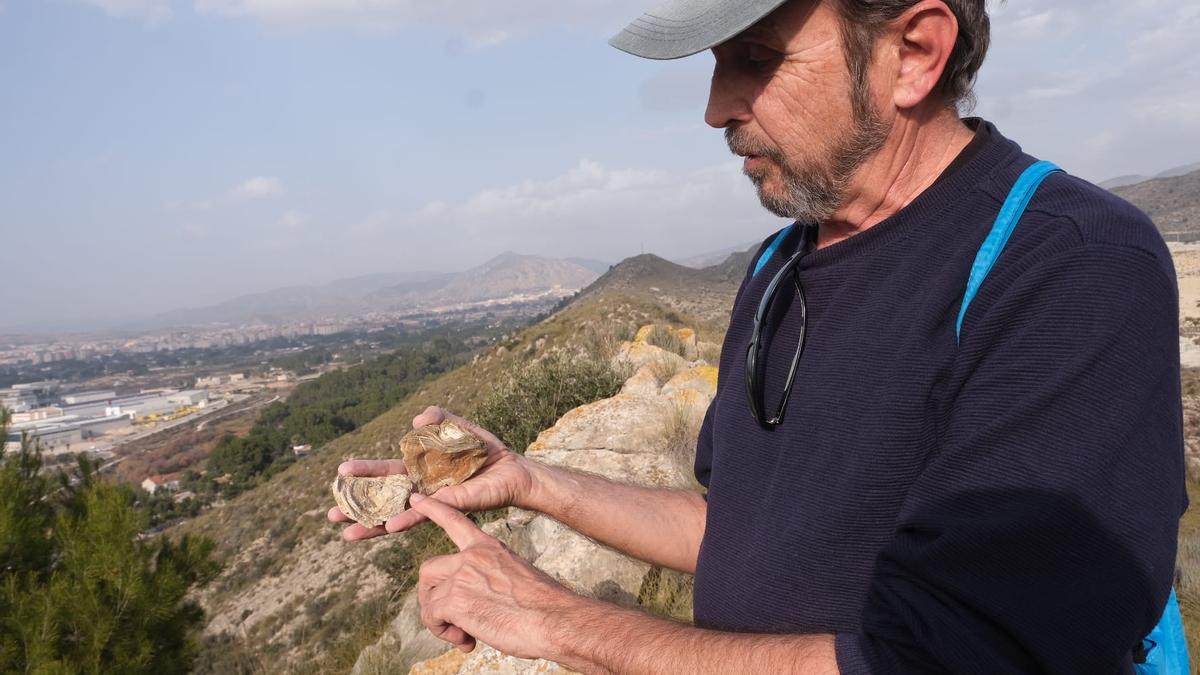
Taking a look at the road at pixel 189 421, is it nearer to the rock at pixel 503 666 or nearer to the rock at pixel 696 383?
the rock at pixel 696 383

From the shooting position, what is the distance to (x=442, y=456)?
2.17m

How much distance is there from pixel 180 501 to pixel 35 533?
96.0 feet

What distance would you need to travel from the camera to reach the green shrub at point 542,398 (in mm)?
8961

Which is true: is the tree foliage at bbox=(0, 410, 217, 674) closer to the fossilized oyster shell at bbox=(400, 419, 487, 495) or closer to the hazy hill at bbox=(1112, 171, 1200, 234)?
the fossilized oyster shell at bbox=(400, 419, 487, 495)

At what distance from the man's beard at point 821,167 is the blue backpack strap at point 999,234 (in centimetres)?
35

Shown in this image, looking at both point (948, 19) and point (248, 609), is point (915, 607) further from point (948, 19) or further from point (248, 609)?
point (248, 609)

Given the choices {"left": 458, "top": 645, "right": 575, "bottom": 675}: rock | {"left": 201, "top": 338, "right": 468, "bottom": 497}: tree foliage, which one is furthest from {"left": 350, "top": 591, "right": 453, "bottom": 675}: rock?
{"left": 201, "top": 338, "right": 468, "bottom": 497}: tree foliage

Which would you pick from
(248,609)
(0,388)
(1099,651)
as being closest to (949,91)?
(1099,651)

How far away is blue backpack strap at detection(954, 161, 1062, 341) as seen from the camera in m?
1.17

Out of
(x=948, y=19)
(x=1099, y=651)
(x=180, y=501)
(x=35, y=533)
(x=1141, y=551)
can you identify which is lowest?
(x=180, y=501)

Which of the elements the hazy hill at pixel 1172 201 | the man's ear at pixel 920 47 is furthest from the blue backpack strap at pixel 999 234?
the hazy hill at pixel 1172 201

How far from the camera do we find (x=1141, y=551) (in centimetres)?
92

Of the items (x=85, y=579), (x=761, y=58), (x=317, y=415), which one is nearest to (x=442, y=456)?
(x=761, y=58)

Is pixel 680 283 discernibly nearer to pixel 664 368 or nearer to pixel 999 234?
pixel 664 368
